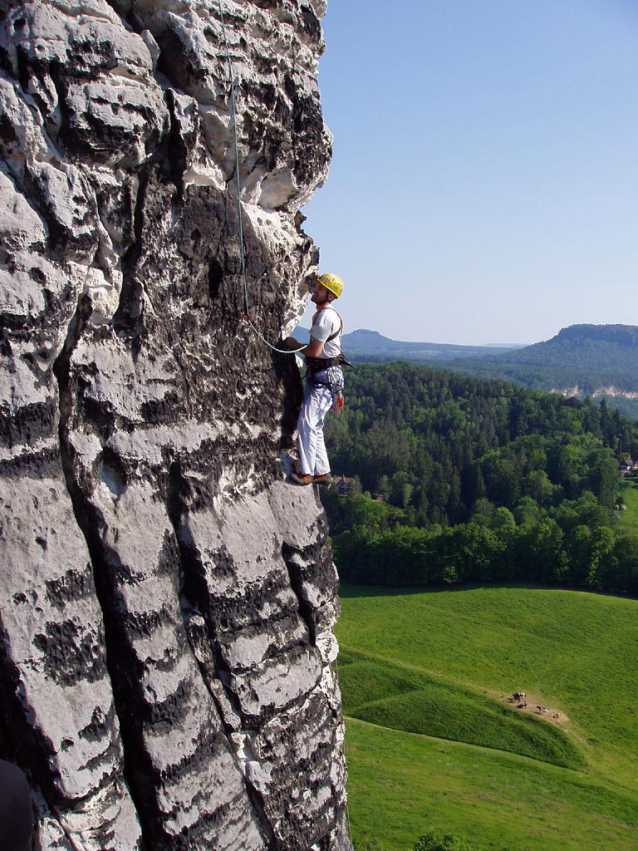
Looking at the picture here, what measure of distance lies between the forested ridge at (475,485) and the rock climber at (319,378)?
70.4 meters

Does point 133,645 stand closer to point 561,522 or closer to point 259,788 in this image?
point 259,788

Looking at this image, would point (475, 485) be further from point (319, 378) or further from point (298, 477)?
point (298, 477)

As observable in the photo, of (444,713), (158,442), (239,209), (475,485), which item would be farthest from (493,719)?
(475,485)

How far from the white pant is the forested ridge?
70451mm

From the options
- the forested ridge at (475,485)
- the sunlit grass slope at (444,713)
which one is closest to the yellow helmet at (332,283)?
the sunlit grass slope at (444,713)

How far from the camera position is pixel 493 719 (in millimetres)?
44719

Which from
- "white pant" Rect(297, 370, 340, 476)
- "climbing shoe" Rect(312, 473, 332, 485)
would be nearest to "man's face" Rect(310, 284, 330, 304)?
"white pant" Rect(297, 370, 340, 476)

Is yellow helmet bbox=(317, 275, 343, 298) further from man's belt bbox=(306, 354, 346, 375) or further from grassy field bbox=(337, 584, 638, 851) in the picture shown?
grassy field bbox=(337, 584, 638, 851)

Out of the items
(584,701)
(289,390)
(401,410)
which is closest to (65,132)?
(289,390)

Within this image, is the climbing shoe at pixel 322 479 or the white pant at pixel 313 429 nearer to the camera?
the white pant at pixel 313 429

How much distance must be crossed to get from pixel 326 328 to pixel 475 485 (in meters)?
113

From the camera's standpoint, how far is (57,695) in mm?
7094

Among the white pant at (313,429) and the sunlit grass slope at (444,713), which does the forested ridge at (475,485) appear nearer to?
the sunlit grass slope at (444,713)

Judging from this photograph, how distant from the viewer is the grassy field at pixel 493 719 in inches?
1275
